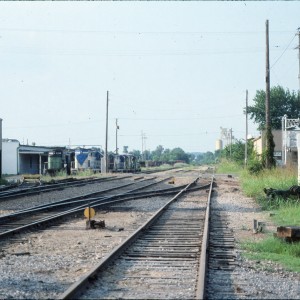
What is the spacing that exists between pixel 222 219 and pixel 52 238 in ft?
18.0

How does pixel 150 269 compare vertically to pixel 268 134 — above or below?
below

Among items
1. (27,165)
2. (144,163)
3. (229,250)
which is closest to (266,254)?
(229,250)

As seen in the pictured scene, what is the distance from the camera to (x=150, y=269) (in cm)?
793

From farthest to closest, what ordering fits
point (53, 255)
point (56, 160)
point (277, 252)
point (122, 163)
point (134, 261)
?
1. point (122, 163)
2. point (56, 160)
3. point (277, 252)
4. point (53, 255)
5. point (134, 261)

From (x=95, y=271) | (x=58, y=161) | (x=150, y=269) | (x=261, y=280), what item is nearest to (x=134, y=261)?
(x=150, y=269)

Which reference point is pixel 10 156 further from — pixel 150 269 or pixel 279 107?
pixel 150 269

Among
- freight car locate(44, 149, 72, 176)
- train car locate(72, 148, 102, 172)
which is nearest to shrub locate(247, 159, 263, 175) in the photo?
freight car locate(44, 149, 72, 176)

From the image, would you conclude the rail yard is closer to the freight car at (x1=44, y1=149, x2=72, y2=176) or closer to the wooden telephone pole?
the wooden telephone pole

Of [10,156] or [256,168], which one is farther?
[10,156]

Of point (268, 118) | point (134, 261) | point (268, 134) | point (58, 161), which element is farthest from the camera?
point (58, 161)

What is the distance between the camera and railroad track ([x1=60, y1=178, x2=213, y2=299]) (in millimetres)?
6520

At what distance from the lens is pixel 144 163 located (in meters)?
124

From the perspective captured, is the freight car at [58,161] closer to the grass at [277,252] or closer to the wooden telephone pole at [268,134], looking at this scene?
the wooden telephone pole at [268,134]

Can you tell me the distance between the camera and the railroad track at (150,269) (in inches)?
257
